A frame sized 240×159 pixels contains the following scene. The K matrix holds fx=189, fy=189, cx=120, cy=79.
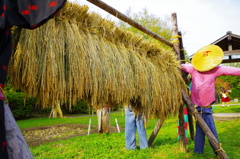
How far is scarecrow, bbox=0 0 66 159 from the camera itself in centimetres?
108

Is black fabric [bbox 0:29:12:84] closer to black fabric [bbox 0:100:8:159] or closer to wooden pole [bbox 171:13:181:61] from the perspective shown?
black fabric [bbox 0:100:8:159]

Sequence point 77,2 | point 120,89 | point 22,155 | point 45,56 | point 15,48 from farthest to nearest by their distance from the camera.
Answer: point 120,89 < point 77,2 < point 45,56 < point 15,48 < point 22,155

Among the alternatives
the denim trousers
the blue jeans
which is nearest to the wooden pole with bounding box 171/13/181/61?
the denim trousers

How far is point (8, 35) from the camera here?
3.95 feet

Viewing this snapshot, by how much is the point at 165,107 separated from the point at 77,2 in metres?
2.37

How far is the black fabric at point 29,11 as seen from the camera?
110 centimetres

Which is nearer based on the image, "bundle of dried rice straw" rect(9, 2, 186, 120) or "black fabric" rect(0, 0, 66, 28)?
"black fabric" rect(0, 0, 66, 28)

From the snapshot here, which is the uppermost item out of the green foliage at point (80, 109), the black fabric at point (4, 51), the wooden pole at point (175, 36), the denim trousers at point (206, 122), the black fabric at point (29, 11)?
the wooden pole at point (175, 36)

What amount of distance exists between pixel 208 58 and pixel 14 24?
3402mm

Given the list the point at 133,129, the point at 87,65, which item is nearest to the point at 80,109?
the point at 133,129

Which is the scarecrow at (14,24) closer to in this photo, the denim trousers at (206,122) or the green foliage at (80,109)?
the denim trousers at (206,122)

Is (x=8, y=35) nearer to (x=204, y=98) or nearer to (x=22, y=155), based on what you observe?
(x=22, y=155)

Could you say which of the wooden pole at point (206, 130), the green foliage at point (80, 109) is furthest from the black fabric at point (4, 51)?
the green foliage at point (80, 109)

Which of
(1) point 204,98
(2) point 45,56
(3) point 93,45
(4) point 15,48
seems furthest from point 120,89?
(1) point 204,98
